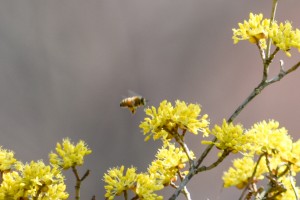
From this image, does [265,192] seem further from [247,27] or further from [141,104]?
[141,104]

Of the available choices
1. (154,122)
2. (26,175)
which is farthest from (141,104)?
(26,175)

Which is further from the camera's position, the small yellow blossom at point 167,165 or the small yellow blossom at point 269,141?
the small yellow blossom at point 167,165

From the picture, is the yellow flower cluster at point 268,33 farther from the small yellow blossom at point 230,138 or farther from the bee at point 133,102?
the bee at point 133,102

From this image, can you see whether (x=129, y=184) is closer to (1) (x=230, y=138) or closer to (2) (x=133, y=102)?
(1) (x=230, y=138)

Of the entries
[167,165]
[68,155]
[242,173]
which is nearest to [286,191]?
[242,173]

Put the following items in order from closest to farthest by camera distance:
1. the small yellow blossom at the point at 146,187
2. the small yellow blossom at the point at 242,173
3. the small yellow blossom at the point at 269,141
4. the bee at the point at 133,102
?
the small yellow blossom at the point at 269,141 < the small yellow blossom at the point at 146,187 < the small yellow blossom at the point at 242,173 < the bee at the point at 133,102

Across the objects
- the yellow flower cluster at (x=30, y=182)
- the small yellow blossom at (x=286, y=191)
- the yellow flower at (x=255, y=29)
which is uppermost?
the yellow flower at (x=255, y=29)

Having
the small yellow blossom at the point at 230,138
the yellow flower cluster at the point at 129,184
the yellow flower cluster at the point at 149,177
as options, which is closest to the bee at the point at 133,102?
the yellow flower cluster at the point at 149,177
